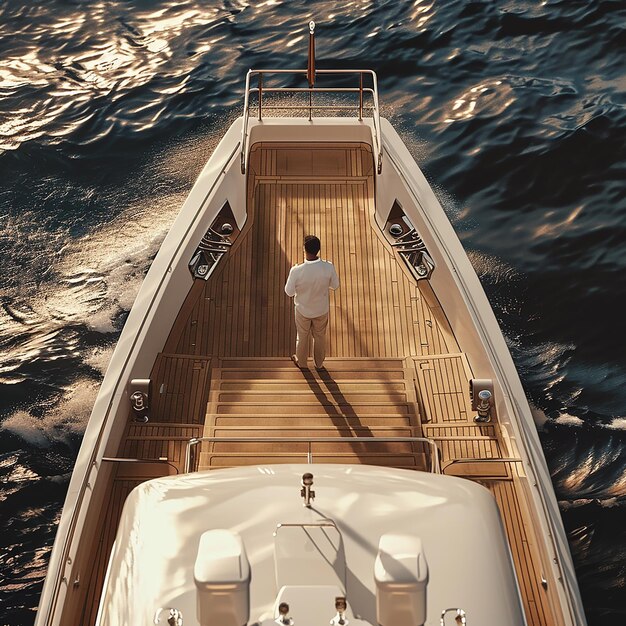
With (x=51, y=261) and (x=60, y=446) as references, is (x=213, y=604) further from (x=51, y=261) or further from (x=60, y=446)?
(x=51, y=261)

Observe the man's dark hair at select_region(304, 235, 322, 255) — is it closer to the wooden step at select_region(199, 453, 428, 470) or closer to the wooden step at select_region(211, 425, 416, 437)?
the wooden step at select_region(211, 425, 416, 437)

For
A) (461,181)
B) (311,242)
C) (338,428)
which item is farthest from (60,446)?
(461,181)

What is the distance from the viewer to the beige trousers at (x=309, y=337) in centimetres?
504

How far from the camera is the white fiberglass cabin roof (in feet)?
9.52

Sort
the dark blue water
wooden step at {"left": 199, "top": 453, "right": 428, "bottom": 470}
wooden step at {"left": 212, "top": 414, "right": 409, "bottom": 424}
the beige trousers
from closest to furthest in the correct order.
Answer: wooden step at {"left": 199, "top": 453, "right": 428, "bottom": 470}, wooden step at {"left": 212, "top": 414, "right": 409, "bottom": 424}, the beige trousers, the dark blue water

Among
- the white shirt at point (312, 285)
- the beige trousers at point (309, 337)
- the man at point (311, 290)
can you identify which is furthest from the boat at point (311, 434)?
the white shirt at point (312, 285)

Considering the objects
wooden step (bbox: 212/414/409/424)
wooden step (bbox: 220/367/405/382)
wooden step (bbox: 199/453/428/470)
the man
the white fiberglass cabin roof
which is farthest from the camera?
wooden step (bbox: 220/367/405/382)

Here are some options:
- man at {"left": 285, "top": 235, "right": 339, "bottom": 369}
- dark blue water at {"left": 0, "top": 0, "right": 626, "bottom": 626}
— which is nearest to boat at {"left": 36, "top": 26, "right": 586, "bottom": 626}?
man at {"left": 285, "top": 235, "right": 339, "bottom": 369}

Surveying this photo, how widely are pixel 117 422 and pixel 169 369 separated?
2.47ft

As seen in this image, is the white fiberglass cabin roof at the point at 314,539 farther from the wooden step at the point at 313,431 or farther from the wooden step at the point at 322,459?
the wooden step at the point at 313,431

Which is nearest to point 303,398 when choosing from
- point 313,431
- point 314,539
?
point 313,431

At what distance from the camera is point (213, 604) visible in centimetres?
254

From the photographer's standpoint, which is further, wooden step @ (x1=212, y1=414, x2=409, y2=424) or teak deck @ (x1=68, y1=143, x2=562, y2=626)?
wooden step @ (x1=212, y1=414, x2=409, y2=424)

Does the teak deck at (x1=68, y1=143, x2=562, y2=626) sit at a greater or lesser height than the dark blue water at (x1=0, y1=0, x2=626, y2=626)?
lesser
